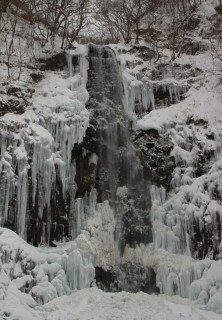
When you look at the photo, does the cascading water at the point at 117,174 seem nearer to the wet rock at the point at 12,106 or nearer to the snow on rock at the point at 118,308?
the snow on rock at the point at 118,308

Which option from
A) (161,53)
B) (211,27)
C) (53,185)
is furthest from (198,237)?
(211,27)

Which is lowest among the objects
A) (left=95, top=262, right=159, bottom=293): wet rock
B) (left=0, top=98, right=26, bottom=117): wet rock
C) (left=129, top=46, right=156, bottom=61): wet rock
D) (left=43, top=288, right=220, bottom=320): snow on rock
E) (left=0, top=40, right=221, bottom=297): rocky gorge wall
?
(left=43, top=288, right=220, bottom=320): snow on rock

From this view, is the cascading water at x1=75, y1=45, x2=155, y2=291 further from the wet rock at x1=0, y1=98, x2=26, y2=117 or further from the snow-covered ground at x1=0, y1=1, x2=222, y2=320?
the wet rock at x1=0, y1=98, x2=26, y2=117

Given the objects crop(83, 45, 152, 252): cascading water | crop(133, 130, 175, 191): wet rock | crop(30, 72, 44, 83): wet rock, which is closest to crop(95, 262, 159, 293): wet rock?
crop(83, 45, 152, 252): cascading water

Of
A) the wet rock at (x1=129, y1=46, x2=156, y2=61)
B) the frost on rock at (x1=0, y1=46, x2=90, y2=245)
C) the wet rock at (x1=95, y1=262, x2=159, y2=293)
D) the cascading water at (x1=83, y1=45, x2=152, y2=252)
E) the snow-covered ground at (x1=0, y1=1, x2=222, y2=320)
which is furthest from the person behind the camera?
the wet rock at (x1=129, y1=46, x2=156, y2=61)

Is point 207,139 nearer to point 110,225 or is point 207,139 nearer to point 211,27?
point 110,225

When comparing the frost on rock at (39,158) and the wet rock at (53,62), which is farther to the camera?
the wet rock at (53,62)

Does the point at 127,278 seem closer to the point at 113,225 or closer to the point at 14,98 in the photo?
the point at 113,225

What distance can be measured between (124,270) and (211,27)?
11796mm

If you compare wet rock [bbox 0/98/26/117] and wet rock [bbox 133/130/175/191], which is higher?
wet rock [bbox 0/98/26/117]

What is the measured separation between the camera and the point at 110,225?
12.3 metres

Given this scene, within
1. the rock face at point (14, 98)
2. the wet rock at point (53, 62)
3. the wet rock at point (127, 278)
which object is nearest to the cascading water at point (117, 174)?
Answer: the wet rock at point (127, 278)

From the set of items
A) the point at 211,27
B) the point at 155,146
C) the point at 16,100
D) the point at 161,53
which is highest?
the point at 211,27

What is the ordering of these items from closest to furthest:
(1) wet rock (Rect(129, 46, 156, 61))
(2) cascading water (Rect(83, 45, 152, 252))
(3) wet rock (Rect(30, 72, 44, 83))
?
(2) cascading water (Rect(83, 45, 152, 252)) < (3) wet rock (Rect(30, 72, 44, 83)) < (1) wet rock (Rect(129, 46, 156, 61))
